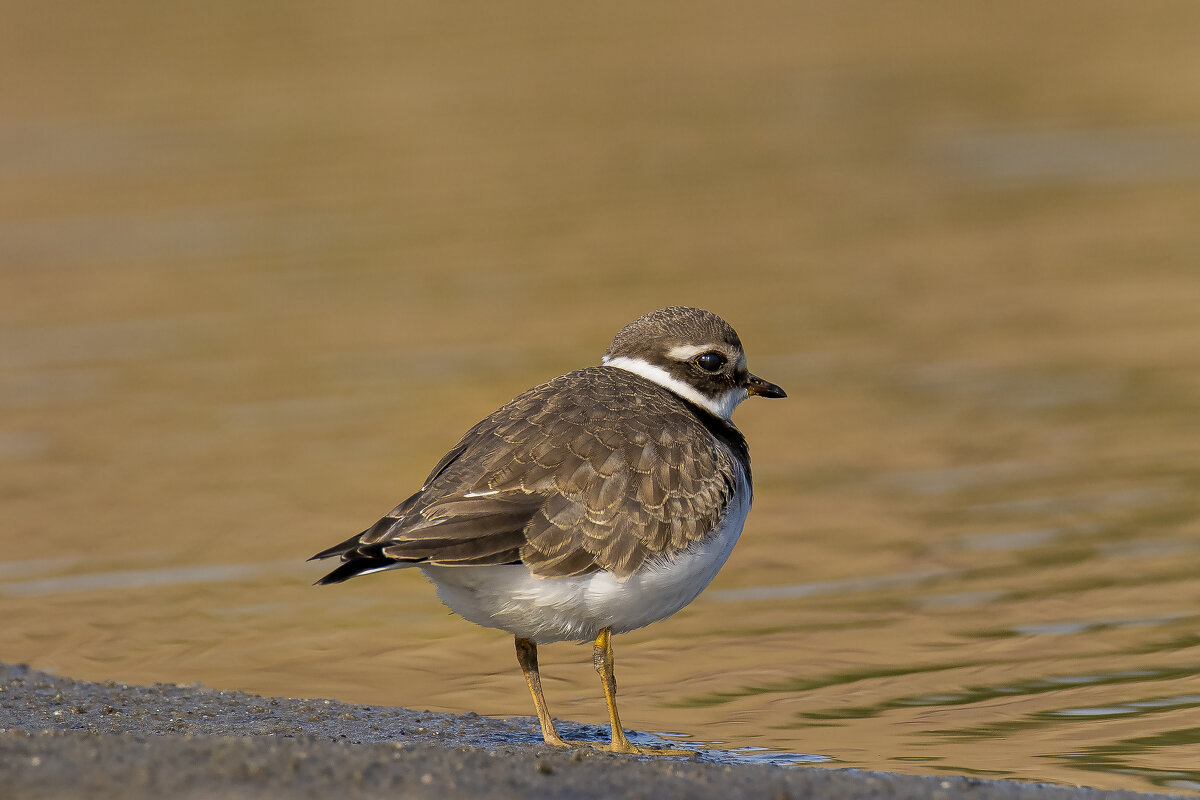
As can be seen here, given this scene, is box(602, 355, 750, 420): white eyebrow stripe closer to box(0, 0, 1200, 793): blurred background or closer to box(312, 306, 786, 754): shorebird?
box(312, 306, 786, 754): shorebird

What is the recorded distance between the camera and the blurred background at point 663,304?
34.0 feet

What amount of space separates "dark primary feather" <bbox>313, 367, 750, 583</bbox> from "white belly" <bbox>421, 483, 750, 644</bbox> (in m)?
0.08

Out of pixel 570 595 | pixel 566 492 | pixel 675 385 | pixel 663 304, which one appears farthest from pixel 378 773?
pixel 663 304

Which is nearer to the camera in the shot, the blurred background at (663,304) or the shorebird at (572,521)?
the shorebird at (572,521)

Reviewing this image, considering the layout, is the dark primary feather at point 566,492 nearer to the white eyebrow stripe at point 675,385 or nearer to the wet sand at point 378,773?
the white eyebrow stripe at point 675,385

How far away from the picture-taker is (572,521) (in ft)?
27.5

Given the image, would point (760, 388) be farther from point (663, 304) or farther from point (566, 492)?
point (663, 304)

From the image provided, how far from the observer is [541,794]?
6.71 meters

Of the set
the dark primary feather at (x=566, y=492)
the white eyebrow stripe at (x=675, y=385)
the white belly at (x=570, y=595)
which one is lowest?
the white belly at (x=570, y=595)

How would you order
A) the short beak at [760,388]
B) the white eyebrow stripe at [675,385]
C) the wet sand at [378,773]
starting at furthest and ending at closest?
the short beak at [760,388] < the white eyebrow stripe at [675,385] < the wet sand at [378,773]

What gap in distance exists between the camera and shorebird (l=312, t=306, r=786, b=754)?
321 inches

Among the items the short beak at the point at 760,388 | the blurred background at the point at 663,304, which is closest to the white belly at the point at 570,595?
the blurred background at the point at 663,304

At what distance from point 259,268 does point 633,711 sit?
44.8 ft

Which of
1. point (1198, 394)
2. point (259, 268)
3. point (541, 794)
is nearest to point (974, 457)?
point (1198, 394)
